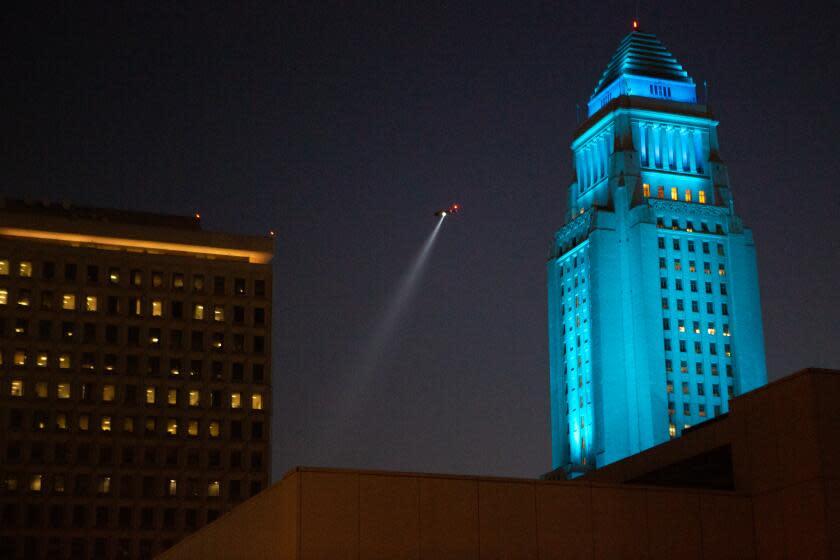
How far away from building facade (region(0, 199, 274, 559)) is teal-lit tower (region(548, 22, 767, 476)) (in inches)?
1790

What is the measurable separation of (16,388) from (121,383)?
1107 centimetres

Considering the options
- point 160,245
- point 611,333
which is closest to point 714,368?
point 611,333

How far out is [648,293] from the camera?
600ft

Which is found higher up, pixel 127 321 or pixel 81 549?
pixel 127 321

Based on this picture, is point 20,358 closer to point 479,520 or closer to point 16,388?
point 16,388

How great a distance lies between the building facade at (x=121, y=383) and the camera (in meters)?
150

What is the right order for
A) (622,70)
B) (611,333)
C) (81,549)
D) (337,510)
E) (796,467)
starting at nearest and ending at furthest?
(337,510) < (796,467) < (81,549) < (611,333) < (622,70)

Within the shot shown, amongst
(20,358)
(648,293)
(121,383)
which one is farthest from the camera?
(648,293)

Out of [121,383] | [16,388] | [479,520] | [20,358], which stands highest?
[20,358]

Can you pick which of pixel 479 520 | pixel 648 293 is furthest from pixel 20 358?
pixel 479 520

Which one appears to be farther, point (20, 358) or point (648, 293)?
point (648, 293)

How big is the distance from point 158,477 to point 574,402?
59.1 m

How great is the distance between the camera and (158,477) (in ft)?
508

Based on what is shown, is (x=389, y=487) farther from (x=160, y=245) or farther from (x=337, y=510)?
(x=160, y=245)
